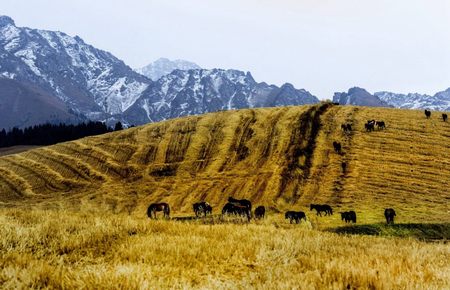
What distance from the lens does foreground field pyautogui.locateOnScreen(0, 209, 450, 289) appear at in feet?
19.5

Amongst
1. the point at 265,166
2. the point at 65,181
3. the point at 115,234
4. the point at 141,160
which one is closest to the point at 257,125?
the point at 265,166

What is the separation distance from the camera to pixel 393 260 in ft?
26.1

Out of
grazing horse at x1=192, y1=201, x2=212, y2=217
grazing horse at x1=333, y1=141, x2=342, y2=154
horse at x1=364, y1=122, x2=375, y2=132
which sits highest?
horse at x1=364, y1=122, x2=375, y2=132

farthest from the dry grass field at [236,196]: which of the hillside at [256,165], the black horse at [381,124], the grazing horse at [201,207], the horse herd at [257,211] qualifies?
the grazing horse at [201,207]

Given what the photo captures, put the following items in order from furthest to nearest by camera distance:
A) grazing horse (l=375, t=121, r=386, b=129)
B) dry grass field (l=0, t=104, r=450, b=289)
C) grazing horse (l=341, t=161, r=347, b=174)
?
grazing horse (l=375, t=121, r=386, b=129) → grazing horse (l=341, t=161, r=347, b=174) → dry grass field (l=0, t=104, r=450, b=289)

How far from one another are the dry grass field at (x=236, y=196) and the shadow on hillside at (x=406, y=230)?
0.94 ft

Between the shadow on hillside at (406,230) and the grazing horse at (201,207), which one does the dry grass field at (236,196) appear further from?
the grazing horse at (201,207)

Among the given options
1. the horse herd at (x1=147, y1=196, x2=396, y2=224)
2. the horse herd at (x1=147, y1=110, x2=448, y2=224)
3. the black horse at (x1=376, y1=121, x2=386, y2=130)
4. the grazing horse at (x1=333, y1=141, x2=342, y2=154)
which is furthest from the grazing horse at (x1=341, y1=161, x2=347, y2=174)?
the black horse at (x1=376, y1=121, x2=386, y2=130)

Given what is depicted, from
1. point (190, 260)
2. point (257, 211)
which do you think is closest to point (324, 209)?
point (257, 211)

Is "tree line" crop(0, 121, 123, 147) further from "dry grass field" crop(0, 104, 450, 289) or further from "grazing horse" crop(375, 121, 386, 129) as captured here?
"grazing horse" crop(375, 121, 386, 129)

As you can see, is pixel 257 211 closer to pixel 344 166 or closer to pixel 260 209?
pixel 260 209

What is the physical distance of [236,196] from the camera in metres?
53.9

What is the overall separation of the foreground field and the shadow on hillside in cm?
1412

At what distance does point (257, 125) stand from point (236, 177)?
18.2 m
